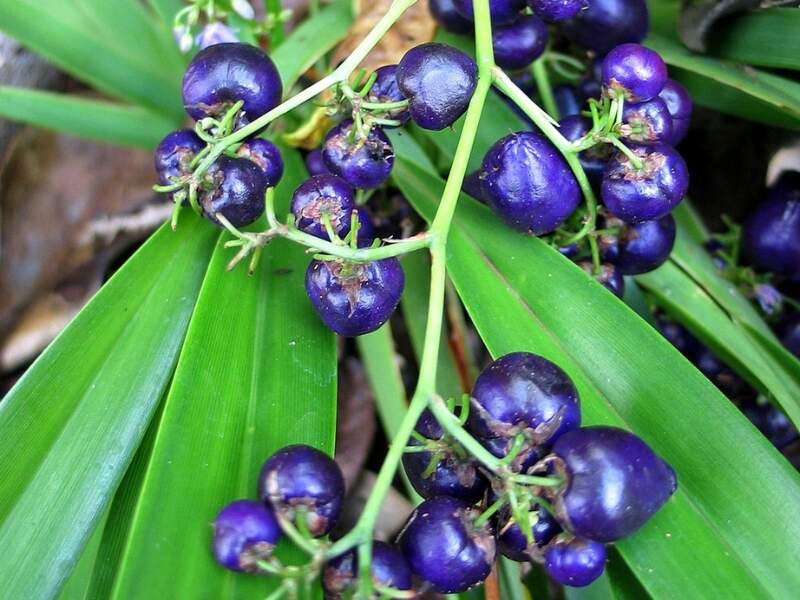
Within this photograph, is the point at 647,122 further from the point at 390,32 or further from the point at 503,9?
the point at 390,32

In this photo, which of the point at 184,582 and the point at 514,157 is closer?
the point at 184,582

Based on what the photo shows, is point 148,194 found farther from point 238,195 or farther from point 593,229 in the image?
point 593,229

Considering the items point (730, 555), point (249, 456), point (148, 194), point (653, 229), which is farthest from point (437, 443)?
point (148, 194)

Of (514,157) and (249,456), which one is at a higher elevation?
(514,157)

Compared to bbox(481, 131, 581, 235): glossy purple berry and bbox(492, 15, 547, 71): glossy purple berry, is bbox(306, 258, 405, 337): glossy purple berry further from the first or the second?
bbox(492, 15, 547, 71): glossy purple berry

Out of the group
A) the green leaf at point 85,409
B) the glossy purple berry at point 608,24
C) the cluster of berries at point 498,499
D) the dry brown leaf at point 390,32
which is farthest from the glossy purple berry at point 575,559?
the dry brown leaf at point 390,32

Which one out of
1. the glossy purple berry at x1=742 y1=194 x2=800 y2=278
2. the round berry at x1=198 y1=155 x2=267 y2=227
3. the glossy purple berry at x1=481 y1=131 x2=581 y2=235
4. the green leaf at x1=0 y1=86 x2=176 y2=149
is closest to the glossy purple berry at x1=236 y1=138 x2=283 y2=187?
the round berry at x1=198 y1=155 x2=267 y2=227

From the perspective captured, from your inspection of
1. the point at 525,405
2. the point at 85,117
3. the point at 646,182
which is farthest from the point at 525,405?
the point at 85,117
